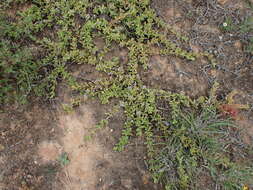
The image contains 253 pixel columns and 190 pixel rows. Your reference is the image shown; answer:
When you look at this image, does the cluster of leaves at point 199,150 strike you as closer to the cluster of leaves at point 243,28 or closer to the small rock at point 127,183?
the small rock at point 127,183

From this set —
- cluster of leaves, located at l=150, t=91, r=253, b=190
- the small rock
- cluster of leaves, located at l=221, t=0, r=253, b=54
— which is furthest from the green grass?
cluster of leaves, located at l=221, t=0, r=253, b=54

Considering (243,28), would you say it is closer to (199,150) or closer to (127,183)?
(199,150)

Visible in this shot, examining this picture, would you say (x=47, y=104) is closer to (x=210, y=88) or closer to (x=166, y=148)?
(x=166, y=148)

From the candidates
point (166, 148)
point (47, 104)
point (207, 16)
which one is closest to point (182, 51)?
point (207, 16)

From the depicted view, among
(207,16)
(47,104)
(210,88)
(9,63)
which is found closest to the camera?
(9,63)

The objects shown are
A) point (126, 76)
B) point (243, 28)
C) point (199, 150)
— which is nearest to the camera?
point (199, 150)

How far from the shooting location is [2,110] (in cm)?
335

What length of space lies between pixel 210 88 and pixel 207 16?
3.26 feet

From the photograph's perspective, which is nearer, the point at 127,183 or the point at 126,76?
the point at 127,183

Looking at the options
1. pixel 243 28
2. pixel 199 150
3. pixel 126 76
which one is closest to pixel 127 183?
pixel 199 150

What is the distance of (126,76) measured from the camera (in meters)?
3.48

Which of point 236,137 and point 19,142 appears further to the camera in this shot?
point 236,137

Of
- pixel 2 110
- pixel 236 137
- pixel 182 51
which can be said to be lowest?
pixel 236 137

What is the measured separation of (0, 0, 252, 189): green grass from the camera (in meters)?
3.30
